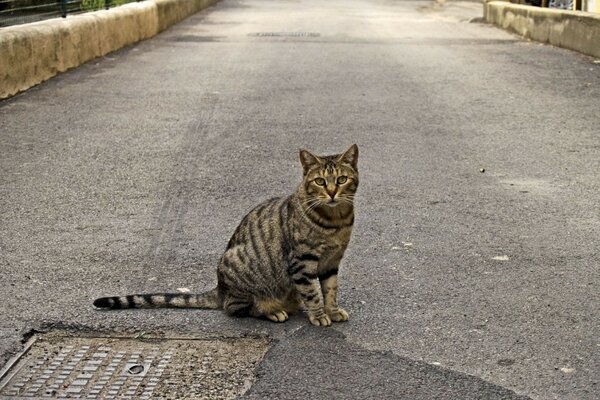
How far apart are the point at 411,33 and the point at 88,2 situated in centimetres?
747

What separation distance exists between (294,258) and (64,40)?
10273 millimetres

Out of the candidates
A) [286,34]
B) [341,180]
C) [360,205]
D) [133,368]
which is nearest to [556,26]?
[286,34]

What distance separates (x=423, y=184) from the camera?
830cm

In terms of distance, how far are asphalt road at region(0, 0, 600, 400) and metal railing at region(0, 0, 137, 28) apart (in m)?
0.93

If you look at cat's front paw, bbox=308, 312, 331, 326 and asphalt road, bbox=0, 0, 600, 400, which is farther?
cat's front paw, bbox=308, 312, 331, 326

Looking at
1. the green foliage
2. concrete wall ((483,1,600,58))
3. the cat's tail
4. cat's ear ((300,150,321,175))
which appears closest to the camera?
cat's ear ((300,150,321,175))

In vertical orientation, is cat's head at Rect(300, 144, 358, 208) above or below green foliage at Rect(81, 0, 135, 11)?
above

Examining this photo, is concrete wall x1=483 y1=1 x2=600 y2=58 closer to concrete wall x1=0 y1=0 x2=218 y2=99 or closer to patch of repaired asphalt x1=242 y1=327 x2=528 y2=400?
concrete wall x1=0 y1=0 x2=218 y2=99

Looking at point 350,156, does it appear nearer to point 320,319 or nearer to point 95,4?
point 320,319

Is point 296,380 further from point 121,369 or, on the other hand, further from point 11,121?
point 11,121

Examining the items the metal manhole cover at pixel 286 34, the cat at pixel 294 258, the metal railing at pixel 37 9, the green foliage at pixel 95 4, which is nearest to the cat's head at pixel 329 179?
the cat at pixel 294 258

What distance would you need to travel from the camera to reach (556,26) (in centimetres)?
1838

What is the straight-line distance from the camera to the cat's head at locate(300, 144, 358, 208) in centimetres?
509

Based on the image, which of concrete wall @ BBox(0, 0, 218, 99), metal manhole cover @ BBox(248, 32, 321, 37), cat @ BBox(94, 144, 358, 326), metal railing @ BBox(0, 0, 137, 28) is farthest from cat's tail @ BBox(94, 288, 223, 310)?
metal manhole cover @ BBox(248, 32, 321, 37)
